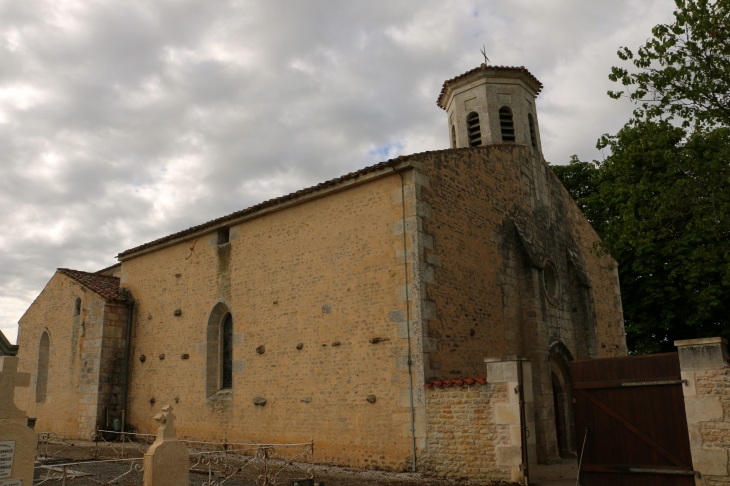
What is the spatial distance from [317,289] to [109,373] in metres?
8.45

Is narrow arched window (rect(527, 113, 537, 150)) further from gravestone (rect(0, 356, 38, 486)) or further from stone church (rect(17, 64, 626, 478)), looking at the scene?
gravestone (rect(0, 356, 38, 486))

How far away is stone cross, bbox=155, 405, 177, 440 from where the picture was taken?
7.64 m

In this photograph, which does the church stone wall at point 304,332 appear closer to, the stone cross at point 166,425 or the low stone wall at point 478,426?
the low stone wall at point 478,426

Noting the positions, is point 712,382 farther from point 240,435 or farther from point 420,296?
point 240,435

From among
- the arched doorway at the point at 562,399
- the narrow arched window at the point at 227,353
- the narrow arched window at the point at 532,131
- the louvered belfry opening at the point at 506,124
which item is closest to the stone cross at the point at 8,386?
the narrow arched window at the point at 227,353

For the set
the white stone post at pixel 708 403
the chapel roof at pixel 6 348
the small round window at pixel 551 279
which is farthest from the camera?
the small round window at pixel 551 279

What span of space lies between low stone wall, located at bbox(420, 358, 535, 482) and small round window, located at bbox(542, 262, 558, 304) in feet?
19.1

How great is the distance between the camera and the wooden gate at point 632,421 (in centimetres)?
873

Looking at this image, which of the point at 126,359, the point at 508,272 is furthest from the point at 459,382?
the point at 126,359

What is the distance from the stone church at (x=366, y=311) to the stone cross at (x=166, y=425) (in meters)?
4.28

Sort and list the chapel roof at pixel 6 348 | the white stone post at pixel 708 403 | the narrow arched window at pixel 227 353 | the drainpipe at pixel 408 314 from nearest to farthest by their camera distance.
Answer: the chapel roof at pixel 6 348
the white stone post at pixel 708 403
the drainpipe at pixel 408 314
the narrow arched window at pixel 227 353

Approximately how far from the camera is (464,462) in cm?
961

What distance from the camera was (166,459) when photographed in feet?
24.8

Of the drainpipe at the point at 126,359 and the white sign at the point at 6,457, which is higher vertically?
the drainpipe at the point at 126,359
